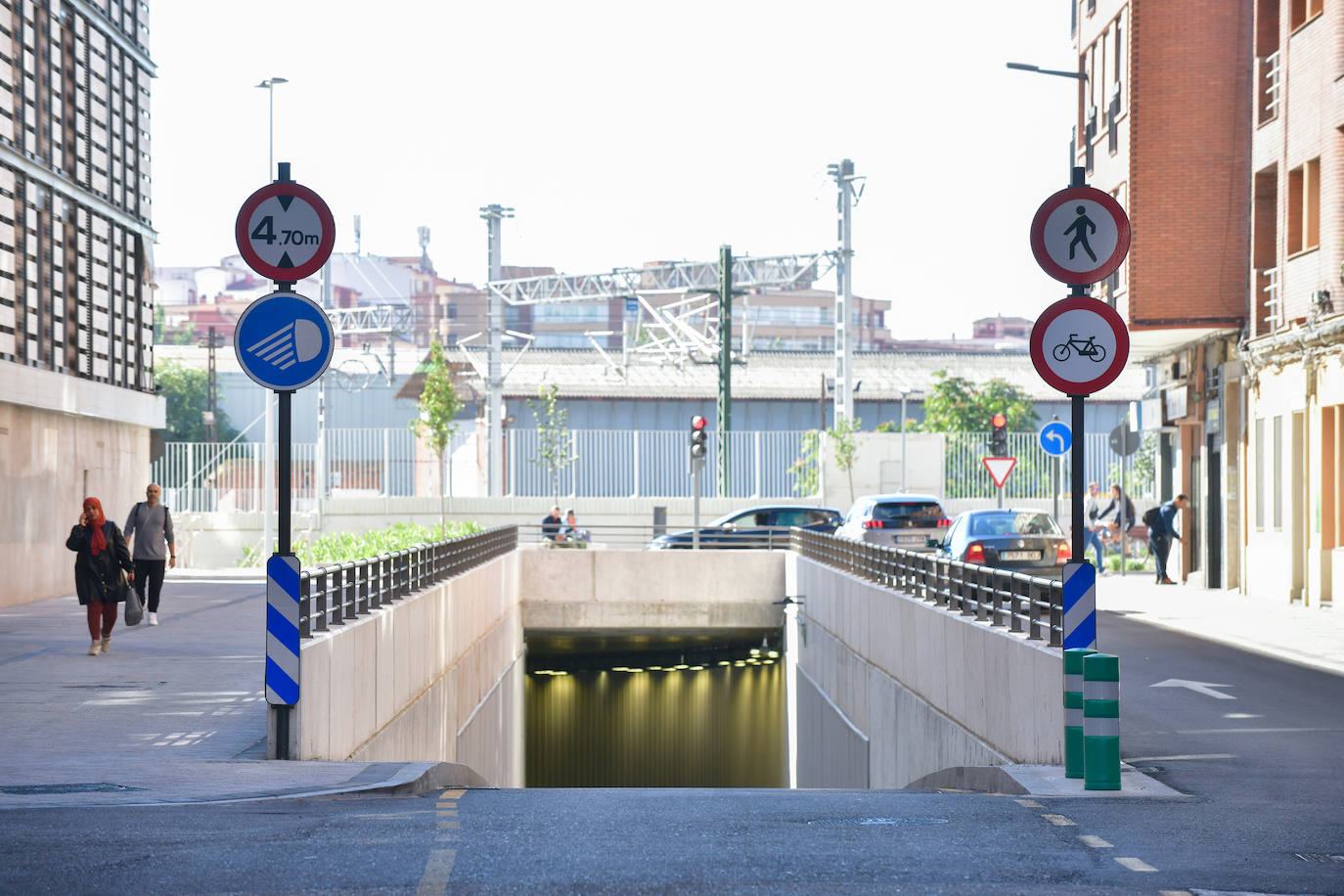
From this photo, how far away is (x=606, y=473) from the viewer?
51812 millimetres

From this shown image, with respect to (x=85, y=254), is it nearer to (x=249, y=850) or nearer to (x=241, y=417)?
(x=249, y=850)

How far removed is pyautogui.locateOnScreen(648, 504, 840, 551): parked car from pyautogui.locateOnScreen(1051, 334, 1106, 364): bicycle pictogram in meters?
28.0

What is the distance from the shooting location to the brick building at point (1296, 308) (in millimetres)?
25812

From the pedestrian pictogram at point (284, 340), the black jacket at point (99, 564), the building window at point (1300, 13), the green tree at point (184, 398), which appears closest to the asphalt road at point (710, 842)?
the pedestrian pictogram at point (284, 340)

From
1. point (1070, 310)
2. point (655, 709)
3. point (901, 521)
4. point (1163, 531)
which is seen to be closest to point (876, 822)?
point (1070, 310)

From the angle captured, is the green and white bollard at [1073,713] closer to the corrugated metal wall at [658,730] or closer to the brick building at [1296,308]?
the brick building at [1296,308]

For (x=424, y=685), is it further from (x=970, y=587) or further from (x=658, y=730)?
(x=658, y=730)

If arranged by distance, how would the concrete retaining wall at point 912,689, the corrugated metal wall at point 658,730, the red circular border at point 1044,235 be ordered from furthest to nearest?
1. the corrugated metal wall at point 658,730
2. the concrete retaining wall at point 912,689
3. the red circular border at point 1044,235

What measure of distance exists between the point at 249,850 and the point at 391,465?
45372mm

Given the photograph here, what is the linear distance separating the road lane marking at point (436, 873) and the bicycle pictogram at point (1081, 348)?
5.26 m

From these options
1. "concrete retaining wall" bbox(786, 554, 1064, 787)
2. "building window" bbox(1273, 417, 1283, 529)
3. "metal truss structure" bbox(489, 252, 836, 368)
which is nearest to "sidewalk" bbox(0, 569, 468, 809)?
"concrete retaining wall" bbox(786, 554, 1064, 787)

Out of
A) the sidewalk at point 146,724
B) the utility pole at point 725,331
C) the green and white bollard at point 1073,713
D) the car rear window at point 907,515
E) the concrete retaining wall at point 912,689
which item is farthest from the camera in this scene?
the utility pole at point 725,331

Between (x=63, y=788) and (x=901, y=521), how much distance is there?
992 inches

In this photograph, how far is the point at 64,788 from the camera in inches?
375
